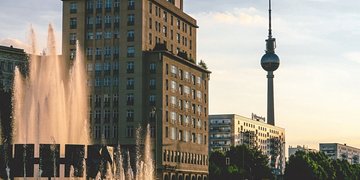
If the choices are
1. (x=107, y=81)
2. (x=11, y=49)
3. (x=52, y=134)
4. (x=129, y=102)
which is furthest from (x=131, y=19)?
(x=52, y=134)

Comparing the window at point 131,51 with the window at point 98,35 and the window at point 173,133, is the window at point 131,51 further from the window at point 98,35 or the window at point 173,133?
the window at point 173,133

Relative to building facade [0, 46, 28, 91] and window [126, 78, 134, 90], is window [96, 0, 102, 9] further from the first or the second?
building facade [0, 46, 28, 91]

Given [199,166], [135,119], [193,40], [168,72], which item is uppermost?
[193,40]

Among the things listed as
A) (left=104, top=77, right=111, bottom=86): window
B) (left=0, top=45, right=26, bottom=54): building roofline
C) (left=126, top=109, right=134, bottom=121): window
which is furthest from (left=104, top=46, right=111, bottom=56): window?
(left=0, top=45, right=26, bottom=54): building roofline

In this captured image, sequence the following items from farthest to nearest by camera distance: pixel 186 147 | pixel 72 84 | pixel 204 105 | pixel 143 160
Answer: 1. pixel 204 105
2. pixel 186 147
3. pixel 143 160
4. pixel 72 84

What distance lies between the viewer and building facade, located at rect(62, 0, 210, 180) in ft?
330

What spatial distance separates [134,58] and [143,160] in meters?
15.6

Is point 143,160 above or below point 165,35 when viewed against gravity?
below

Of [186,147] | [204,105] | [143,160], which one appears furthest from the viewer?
[204,105]

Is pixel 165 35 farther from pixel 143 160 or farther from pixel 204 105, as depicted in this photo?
pixel 143 160

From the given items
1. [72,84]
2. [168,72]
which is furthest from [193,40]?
[72,84]

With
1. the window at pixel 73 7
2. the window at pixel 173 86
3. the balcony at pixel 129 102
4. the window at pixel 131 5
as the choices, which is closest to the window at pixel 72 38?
the window at pixel 73 7

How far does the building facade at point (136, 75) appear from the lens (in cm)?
10056

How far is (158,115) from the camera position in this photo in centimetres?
9975
